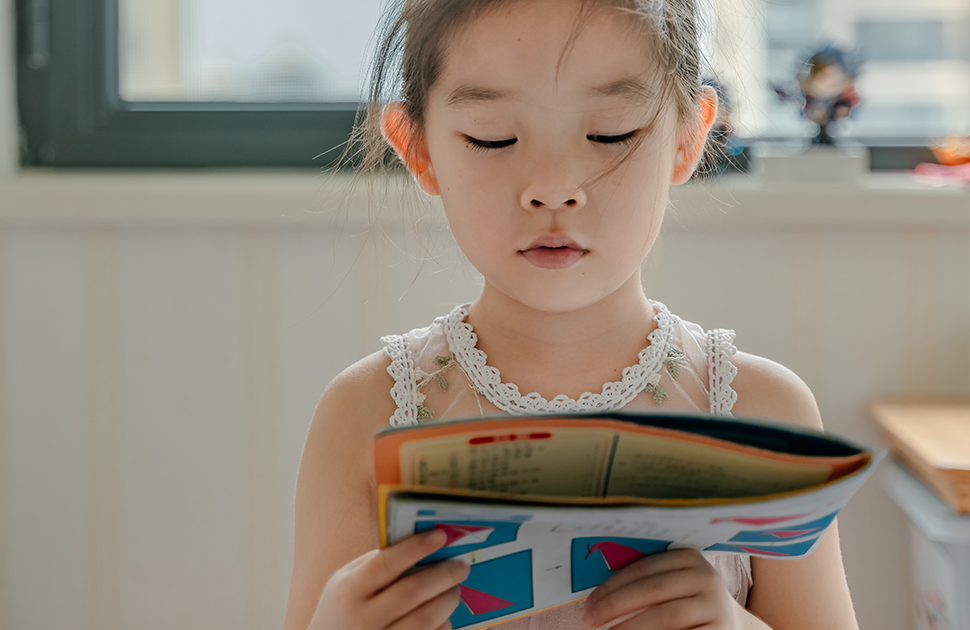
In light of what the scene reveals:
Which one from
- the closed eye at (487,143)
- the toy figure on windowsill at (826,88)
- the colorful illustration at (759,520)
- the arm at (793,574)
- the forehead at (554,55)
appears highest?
the toy figure on windowsill at (826,88)

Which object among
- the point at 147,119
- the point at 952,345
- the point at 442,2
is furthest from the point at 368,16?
the point at 952,345

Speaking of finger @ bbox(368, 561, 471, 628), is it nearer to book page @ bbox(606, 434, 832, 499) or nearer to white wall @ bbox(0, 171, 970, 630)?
book page @ bbox(606, 434, 832, 499)

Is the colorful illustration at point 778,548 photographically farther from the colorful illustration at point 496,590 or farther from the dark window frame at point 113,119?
the dark window frame at point 113,119

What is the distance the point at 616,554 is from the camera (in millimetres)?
461

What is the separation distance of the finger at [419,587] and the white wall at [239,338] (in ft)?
2.23

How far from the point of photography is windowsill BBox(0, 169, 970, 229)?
1.03m

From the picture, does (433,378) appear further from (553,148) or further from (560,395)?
(553,148)

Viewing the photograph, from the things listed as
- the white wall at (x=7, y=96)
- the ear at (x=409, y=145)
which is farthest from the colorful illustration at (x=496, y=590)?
the white wall at (x=7, y=96)

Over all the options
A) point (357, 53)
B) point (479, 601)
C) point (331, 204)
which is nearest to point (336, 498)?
point (479, 601)

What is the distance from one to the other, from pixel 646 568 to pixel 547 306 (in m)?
0.21

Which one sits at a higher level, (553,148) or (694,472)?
(553,148)

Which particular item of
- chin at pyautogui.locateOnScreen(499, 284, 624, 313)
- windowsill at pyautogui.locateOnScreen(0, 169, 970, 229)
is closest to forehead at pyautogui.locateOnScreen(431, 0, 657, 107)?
chin at pyautogui.locateOnScreen(499, 284, 624, 313)

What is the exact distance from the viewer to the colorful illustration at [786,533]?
406mm

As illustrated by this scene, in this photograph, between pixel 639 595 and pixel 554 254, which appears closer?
pixel 639 595
